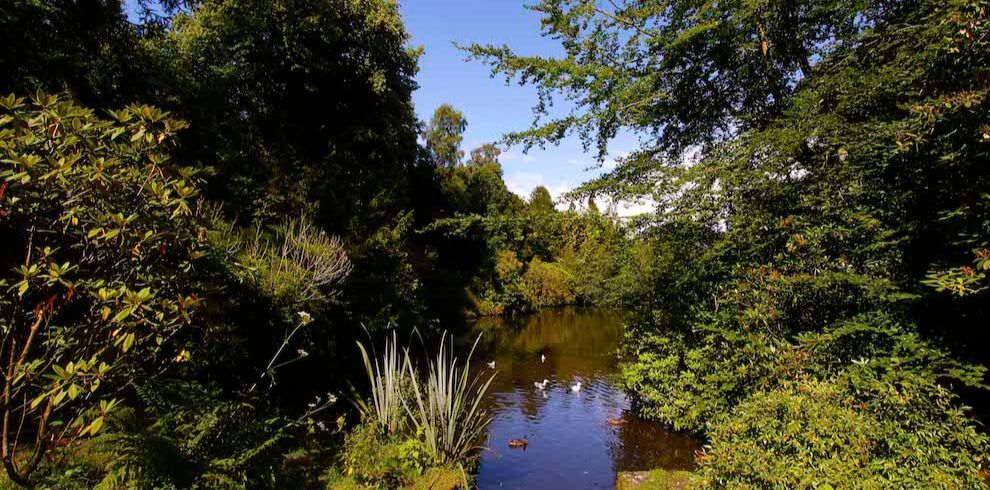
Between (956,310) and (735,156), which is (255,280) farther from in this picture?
(956,310)

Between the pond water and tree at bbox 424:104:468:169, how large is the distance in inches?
853

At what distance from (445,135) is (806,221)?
111ft

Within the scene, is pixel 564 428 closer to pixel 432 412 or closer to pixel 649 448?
pixel 649 448

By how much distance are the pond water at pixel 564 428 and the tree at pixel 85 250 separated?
548 cm

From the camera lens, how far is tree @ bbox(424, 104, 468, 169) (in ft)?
120

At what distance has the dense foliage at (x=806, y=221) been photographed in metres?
3.66

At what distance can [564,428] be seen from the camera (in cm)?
966

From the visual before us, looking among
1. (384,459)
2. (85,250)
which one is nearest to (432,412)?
(384,459)

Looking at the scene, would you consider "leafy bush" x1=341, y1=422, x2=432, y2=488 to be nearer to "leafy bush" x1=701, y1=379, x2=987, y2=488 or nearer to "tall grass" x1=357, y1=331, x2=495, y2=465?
"tall grass" x1=357, y1=331, x2=495, y2=465

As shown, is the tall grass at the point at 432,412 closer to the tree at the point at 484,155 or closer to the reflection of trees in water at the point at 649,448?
the reflection of trees in water at the point at 649,448

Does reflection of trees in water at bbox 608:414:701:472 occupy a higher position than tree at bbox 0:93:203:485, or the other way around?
tree at bbox 0:93:203:485

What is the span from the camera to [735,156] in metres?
5.87

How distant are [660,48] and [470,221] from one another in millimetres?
3628

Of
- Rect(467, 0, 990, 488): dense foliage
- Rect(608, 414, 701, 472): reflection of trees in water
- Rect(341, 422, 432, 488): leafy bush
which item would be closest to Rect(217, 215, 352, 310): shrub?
Rect(341, 422, 432, 488): leafy bush
